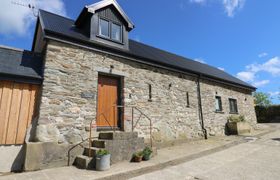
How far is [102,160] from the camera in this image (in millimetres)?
5168

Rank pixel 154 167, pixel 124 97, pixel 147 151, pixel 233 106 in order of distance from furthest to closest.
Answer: pixel 233 106, pixel 124 97, pixel 147 151, pixel 154 167

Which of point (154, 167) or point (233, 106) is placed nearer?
point (154, 167)

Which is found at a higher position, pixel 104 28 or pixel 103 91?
pixel 104 28

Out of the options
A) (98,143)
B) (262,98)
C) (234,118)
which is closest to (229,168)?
(98,143)

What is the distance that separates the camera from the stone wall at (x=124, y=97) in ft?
19.8

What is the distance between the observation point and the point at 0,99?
18.1 feet

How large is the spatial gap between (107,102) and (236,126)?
29.1 feet

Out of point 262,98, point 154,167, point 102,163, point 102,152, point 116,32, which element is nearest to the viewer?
point 102,163

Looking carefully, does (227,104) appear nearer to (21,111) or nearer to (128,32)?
(128,32)

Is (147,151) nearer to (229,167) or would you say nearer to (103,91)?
(229,167)

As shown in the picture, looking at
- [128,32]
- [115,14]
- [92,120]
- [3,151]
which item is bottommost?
[3,151]

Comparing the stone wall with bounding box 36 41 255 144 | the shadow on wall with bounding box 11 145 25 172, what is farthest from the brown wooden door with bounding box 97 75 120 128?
the shadow on wall with bounding box 11 145 25 172

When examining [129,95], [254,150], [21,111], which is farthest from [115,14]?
[254,150]

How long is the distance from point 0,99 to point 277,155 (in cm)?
935
